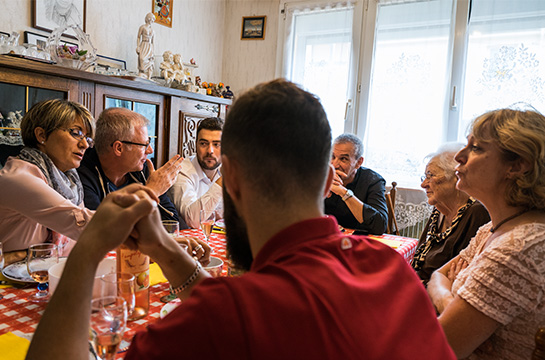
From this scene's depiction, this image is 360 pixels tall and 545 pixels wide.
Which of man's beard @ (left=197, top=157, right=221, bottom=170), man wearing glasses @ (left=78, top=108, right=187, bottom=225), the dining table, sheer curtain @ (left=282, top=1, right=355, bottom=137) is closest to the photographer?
the dining table

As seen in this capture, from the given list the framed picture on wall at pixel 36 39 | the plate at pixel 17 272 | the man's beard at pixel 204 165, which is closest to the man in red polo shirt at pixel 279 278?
the plate at pixel 17 272

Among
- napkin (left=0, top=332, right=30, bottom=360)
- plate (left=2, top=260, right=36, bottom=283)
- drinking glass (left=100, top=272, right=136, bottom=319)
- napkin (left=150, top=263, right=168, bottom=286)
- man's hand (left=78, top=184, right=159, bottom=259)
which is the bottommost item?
napkin (left=150, top=263, right=168, bottom=286)

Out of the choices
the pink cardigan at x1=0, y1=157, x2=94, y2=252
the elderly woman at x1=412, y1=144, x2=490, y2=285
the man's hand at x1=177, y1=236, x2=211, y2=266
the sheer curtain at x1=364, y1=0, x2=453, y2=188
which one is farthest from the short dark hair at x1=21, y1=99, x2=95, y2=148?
the sheer curtain at x1=364, y1=0, x2=453, y2=188

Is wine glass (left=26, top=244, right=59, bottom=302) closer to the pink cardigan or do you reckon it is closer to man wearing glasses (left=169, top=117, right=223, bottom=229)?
the pink cardigan

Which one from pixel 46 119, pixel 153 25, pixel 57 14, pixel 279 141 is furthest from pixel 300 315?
pixel 153 25

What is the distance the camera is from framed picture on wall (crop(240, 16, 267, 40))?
4852mm

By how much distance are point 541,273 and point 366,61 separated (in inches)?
140

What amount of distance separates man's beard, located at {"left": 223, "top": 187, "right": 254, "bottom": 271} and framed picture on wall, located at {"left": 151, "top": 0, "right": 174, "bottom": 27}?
3.85m

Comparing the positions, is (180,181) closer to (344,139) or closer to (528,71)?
(344,139)

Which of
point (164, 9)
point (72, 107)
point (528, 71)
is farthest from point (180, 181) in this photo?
point (528, 71)

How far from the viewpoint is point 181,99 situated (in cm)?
362

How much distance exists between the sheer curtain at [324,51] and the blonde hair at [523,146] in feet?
10.0

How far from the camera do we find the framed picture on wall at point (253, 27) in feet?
15.9

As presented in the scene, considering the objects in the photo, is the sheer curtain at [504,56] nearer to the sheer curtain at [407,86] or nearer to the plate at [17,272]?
the sheer curtain at [407,86]
